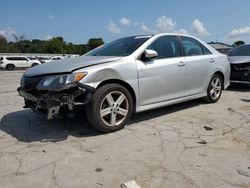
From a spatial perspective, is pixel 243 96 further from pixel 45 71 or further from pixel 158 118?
pixel 45 71

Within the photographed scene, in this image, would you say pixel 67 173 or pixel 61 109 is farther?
pixel 61 109

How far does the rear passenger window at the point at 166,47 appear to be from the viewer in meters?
4.98

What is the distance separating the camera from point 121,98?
4.32m

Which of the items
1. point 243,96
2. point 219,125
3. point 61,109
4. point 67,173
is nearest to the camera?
point 67,173

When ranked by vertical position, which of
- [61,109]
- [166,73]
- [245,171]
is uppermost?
[166,73]

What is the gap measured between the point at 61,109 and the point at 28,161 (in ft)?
2.93

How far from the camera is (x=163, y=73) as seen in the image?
16.0 feet

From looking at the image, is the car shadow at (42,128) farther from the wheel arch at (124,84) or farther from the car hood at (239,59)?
the car hood at (239,59)

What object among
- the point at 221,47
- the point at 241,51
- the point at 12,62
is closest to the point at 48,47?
the point at 12,62

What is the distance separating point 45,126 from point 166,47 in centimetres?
254

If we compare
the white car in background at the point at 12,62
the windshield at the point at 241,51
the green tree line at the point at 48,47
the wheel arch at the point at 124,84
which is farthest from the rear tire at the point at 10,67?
the green tree line at the point at 48,47

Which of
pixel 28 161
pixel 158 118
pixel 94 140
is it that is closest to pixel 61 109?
pixel 94 140

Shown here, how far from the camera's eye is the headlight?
3818 mm

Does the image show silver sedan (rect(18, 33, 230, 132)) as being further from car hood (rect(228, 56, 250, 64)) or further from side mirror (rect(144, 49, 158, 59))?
car hood (rect(228, 56, 250, 64))
